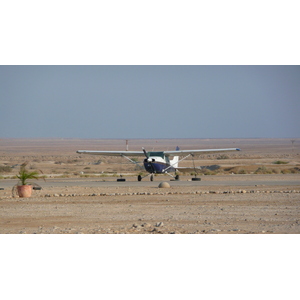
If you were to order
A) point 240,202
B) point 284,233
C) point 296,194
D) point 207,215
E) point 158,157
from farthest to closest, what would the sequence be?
point 158,157 → point 296,194 → point 240,202 → point 207,215 → point 284,233

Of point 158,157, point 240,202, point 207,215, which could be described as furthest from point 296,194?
point 158,157

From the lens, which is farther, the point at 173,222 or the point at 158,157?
the point at 158,157

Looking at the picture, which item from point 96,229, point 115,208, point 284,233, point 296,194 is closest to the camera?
point 284,233

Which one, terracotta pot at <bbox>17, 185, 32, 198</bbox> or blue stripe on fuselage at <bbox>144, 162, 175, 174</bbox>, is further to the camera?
blue stripe on fuselage at <bbox>144, 162, 175, 174</bbox>

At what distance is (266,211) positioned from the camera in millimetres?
17609

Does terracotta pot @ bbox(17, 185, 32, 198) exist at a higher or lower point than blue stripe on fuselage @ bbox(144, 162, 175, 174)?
lower

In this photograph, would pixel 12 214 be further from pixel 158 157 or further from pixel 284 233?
pixel 158 157

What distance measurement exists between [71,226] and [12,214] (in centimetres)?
375

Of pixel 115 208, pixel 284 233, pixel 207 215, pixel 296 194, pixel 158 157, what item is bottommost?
pixel 284 233

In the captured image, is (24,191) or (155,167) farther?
(155,167)

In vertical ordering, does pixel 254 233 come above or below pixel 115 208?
below

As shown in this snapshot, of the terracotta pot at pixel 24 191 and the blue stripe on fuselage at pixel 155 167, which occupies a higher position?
the blue stripe on fuselage at pixel 155 167

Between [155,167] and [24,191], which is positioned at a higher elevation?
[155,167]

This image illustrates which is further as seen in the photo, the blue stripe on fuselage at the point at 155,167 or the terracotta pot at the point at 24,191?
the blue stripe on fuselage at the point at 155,167
